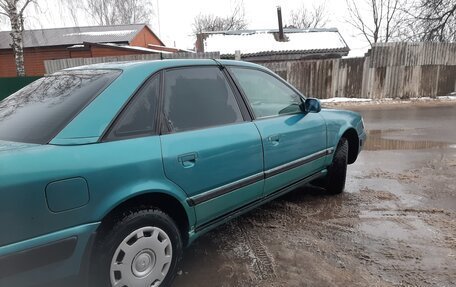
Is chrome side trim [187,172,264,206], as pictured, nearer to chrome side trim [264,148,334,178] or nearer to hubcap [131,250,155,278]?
chrome side trim [264,148,334,178]

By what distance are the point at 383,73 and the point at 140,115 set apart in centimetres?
1526

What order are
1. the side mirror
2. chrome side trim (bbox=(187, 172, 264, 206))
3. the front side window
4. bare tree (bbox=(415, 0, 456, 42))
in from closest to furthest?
chrome side trim (bbox=(187, 172, 264, 206)), the front side window, the side mirror, bare tree (bbox=(415, 0, 456, 42))

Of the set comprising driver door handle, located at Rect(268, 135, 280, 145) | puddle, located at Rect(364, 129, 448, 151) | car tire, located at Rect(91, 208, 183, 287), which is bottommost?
puddle, located at Rect(364, 129, 448, 151)

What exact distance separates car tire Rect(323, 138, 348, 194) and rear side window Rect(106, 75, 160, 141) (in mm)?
2551

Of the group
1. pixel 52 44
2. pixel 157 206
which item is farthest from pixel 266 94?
pixel 52 44

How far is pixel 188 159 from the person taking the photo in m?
2.48

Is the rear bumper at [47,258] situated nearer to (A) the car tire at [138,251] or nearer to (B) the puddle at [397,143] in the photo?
(A) the car tire at [138,251]

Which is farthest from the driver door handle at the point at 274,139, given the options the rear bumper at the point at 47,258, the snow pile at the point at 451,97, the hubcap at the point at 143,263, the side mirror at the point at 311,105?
the snow pile at the point at 451,97

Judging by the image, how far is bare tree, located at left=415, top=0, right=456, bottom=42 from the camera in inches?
780

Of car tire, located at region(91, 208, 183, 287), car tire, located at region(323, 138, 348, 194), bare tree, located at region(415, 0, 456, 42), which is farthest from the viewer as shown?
bare tree, located at region(415, 0, 456, 42)

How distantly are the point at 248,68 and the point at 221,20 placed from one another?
48.8 m

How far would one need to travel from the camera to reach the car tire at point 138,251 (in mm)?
2096

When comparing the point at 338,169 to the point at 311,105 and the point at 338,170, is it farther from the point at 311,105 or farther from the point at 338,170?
the point at 311,105

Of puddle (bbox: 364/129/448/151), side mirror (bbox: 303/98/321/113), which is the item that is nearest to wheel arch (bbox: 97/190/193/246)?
side mirror (bbox: 303/98/321/113)
